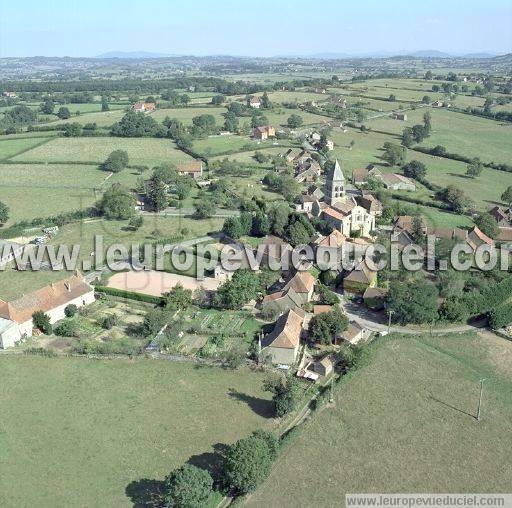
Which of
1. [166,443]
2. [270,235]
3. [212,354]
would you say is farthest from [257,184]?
[166,443]

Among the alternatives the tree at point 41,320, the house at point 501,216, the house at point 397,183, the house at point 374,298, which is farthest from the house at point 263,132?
the tree at point 41,320

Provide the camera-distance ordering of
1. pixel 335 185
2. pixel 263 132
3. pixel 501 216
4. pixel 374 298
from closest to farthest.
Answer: pixel 374 298, pixel 501 216, pixel 335 185, pixel 263 132

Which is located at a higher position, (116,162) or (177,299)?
(116,162)

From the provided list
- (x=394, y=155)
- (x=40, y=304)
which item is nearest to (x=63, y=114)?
(x=394, y=155)

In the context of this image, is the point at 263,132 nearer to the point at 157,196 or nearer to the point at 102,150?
the point at 102,150

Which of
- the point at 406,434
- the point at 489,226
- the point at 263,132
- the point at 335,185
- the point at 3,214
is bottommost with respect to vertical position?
the point at 406,434

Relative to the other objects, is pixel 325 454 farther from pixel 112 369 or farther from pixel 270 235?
pixel 270 235

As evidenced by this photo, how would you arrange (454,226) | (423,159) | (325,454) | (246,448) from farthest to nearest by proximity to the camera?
1. (423,159)
2. (454,226)
3. (325,454)
4. (246,448)
